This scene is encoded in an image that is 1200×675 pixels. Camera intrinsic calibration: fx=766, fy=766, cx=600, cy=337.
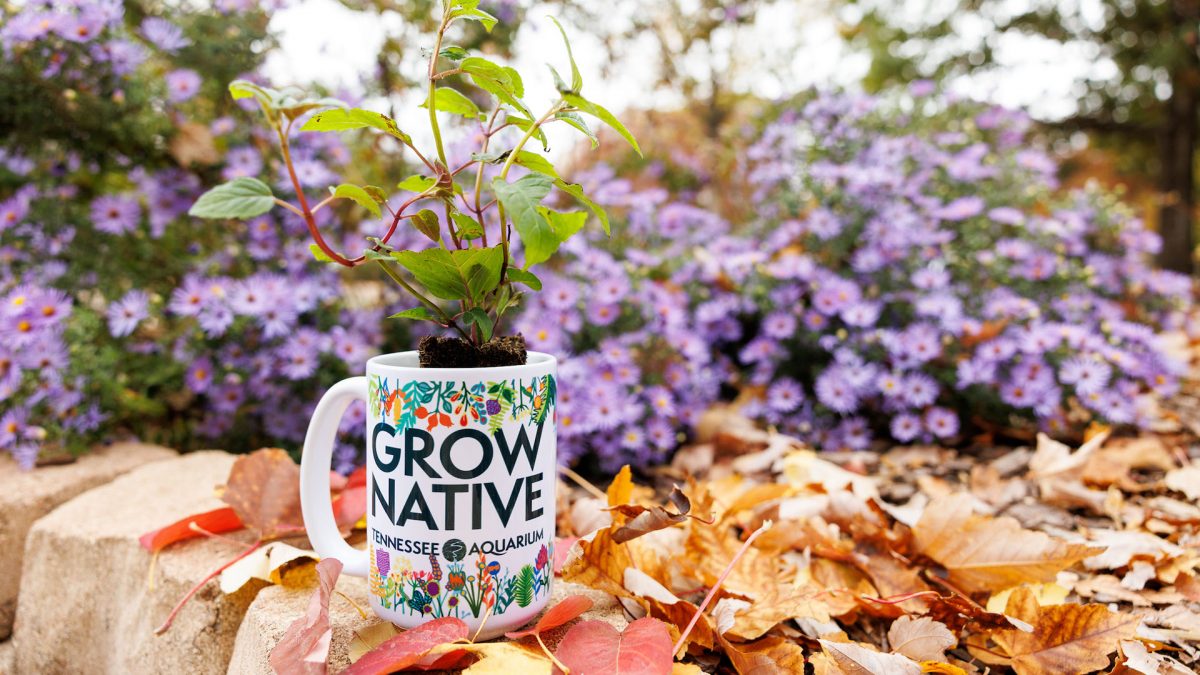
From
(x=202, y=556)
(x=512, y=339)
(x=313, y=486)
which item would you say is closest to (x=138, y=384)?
(x=202, y=556)

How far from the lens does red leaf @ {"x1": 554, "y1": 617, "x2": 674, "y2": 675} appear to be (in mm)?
609

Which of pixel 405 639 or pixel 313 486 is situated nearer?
pixel 405 639

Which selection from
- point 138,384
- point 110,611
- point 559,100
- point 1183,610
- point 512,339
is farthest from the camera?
point 138,384

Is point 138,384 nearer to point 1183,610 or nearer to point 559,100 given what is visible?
point 559,100

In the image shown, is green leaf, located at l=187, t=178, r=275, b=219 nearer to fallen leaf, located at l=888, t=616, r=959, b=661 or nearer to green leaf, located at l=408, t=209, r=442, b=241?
green leaf, located at l=408, t=209, r=442, b=241

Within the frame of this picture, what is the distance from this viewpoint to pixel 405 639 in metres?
0.64

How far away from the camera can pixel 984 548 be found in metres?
0.90

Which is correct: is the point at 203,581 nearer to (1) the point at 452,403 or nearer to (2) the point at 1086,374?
(1) the point at 452,403

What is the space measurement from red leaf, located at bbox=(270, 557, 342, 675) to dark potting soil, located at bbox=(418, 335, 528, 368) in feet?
0.69

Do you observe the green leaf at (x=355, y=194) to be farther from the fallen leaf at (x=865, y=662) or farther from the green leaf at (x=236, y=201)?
the fallen leaf at (x=865, y=662)

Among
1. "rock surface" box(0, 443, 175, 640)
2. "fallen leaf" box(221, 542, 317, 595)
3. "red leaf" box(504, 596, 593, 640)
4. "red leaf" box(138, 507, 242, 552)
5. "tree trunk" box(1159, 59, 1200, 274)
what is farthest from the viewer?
"tree trunk" box(1159, 59, 1200, 274)

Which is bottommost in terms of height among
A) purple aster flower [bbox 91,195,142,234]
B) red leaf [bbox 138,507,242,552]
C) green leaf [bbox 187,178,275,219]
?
red leaf [bbox 138,507,242,552]

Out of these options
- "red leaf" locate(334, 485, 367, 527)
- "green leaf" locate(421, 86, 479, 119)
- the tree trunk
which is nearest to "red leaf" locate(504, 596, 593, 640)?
"red leaf" locate(334, 485, 367, 527)

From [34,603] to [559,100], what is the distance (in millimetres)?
1022
